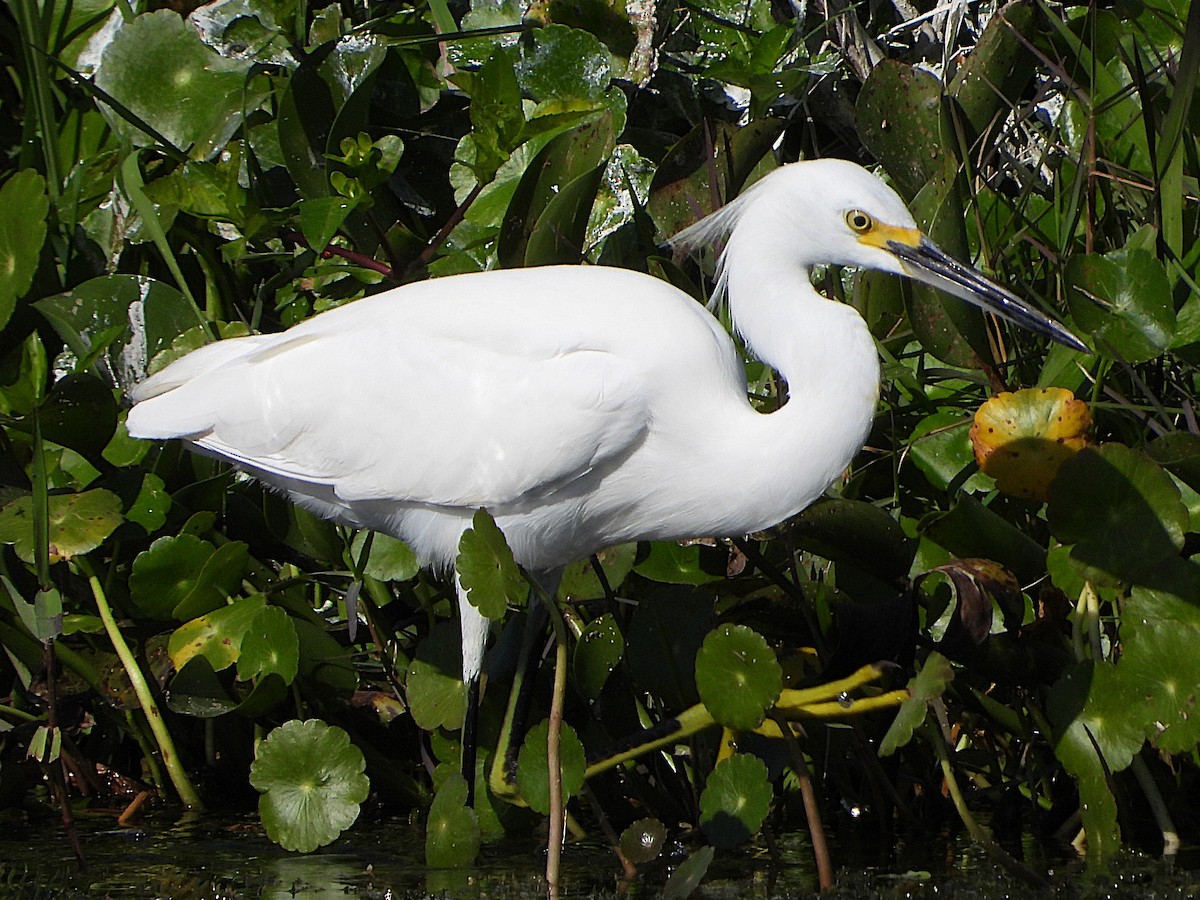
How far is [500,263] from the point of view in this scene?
3.05 metres

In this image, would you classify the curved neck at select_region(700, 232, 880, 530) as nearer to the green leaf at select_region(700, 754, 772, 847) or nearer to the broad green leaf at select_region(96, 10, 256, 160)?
the green leaf at select_region(700, 754, 772, 847)

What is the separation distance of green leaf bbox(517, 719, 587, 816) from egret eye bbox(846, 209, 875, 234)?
93cm

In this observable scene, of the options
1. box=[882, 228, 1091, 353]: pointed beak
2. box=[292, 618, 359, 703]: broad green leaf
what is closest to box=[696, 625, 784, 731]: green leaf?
box=[882, 228, 1091, 353]: pointed beak

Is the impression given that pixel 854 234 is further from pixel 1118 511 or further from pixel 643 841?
pixel 643 841

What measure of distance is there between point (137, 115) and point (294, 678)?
156 centimetres

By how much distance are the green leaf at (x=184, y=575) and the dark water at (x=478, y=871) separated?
1.37ft

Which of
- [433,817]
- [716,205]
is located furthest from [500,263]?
[433,817]

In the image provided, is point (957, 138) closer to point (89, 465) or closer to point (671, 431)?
point (671, 431)

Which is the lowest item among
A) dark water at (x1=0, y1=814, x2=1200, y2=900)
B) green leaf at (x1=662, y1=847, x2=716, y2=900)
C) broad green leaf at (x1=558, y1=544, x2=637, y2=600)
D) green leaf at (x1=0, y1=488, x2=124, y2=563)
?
dark water at (x1=0, y1=814, x2=1200, y2=900)

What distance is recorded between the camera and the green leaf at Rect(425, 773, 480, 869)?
2242 millimetres

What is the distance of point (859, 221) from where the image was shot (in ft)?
7.79

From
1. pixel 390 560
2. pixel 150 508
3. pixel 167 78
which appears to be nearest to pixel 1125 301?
pixel 390 560

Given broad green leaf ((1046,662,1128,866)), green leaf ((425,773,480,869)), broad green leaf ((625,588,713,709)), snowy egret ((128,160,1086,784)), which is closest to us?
broad green leaf ((1046,662,1128,866))

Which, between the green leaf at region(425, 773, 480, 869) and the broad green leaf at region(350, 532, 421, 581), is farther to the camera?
the broad green leaf at region(350, 532, 421, 581)
